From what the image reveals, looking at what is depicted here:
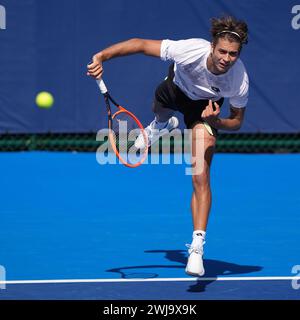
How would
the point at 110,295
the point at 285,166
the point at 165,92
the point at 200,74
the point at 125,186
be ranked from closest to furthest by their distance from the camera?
the point at 110,295
the point at 200,74
the point at 165,92
the point at 125,186
the point at 285,166

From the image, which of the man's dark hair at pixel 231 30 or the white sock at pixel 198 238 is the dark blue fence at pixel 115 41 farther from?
the white sock at pixel 198 238

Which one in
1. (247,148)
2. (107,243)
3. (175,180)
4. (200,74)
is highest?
(247,148)

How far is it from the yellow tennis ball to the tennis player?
15.6 feet

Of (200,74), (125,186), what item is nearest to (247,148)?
(125,186)

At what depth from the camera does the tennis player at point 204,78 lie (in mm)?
5176

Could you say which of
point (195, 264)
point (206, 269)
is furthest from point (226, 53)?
point (206, 269)

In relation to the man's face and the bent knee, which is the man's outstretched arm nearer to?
the man's face

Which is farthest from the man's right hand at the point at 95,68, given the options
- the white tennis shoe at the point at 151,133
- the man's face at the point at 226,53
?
the white tennis shoe at the point at 151,133

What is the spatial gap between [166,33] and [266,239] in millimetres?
4253

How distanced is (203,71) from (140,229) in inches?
72.8

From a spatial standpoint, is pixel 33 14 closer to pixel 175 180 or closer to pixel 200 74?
pixel 175 180

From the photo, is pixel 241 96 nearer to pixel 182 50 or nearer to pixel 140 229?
pixel 182 50

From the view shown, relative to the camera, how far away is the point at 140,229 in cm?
691

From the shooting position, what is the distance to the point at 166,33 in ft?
33.5
